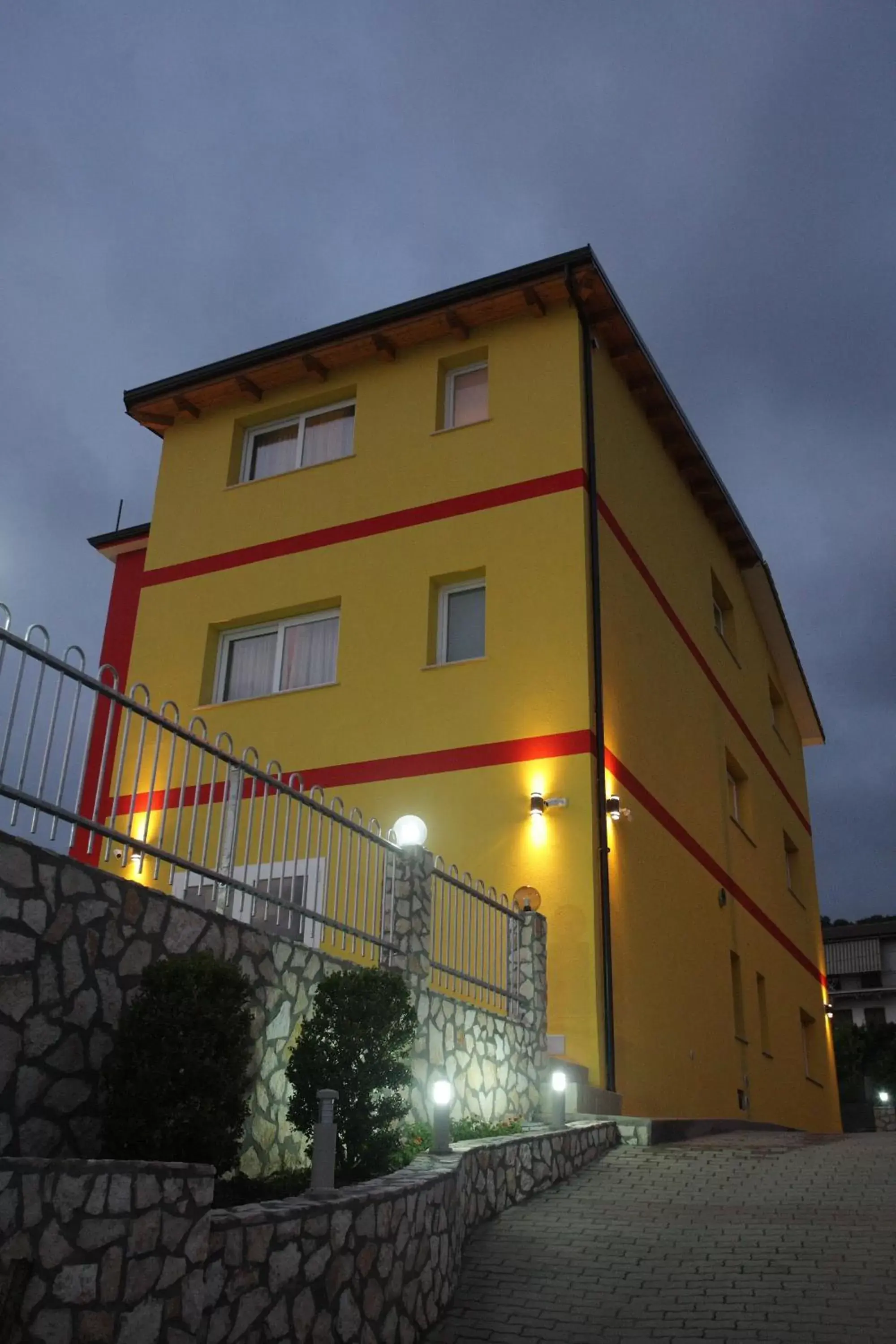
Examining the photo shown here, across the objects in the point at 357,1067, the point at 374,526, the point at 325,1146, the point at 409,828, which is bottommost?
the point at 325,1146

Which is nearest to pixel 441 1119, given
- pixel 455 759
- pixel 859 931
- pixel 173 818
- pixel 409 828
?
pixel 173 818

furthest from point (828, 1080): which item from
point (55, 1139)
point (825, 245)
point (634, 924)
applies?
point (825, 245)

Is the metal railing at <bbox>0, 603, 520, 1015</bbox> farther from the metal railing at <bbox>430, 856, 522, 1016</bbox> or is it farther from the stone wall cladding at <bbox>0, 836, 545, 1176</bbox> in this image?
the stone wall cladding at <bbox>0, 836, 545, 1176</bbox>

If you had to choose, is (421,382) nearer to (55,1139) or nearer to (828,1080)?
(55,1139)

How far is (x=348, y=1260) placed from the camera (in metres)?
5.67

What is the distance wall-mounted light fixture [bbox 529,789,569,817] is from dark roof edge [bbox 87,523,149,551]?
8.68 meters

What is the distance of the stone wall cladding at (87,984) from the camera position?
17.8 ft

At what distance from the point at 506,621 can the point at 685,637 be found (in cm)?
476

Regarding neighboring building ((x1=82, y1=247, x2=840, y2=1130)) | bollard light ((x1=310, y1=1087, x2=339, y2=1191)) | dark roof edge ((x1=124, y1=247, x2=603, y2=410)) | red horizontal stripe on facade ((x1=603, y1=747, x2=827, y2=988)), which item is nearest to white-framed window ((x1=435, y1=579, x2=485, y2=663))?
neighboring building ((x1=82, y1=247, x2=840, y2=1130))

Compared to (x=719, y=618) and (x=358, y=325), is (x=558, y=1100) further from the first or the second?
(x=719, y=618)

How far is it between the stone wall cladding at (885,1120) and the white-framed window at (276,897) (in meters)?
22.1

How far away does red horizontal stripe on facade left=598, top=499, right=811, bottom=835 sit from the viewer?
15.6m

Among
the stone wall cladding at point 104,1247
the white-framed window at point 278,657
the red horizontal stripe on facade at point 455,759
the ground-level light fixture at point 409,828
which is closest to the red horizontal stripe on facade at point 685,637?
the red horizontal stripe on facade at point 455,759

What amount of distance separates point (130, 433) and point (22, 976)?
100783 mm
